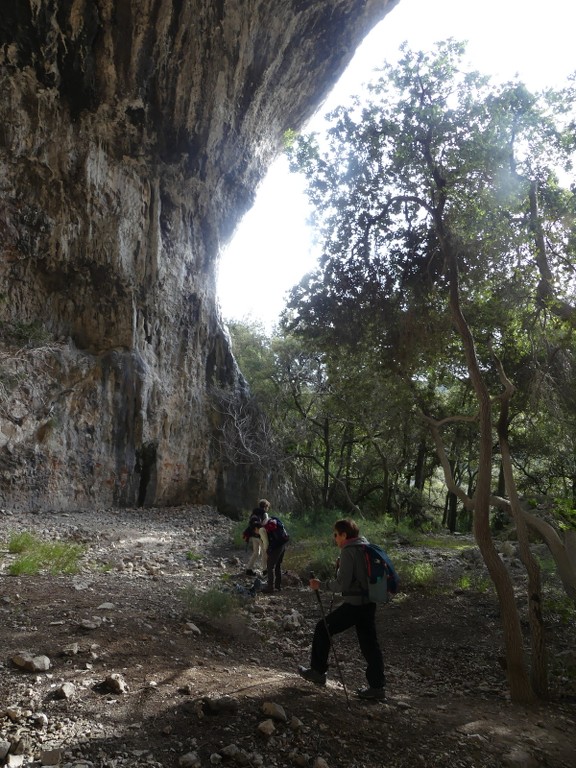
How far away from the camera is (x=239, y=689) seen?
4.57 m

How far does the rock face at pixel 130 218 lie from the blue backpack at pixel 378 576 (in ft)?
38.3

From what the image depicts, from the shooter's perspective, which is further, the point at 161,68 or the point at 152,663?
the point at 161,68

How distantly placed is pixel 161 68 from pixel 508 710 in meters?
18.8

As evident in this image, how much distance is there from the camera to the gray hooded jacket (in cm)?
494

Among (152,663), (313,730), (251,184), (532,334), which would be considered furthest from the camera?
(251,184)

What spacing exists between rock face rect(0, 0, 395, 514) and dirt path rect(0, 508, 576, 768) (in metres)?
8.35

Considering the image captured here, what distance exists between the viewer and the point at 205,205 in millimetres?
21844

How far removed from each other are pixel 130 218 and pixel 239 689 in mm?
16611

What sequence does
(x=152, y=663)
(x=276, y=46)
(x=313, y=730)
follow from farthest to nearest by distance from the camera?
→ (x=276, y=46) → (x=152, y=663) → (x=313, y=730)

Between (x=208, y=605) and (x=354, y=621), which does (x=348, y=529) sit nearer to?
(x=354, y=621)

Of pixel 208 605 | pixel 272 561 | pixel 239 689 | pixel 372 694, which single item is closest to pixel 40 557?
pixel 208 605

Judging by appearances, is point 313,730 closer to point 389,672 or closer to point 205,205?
point 389,672

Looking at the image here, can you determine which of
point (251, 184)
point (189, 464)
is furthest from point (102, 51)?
point (189, 464)

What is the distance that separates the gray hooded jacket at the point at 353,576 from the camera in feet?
16.2
